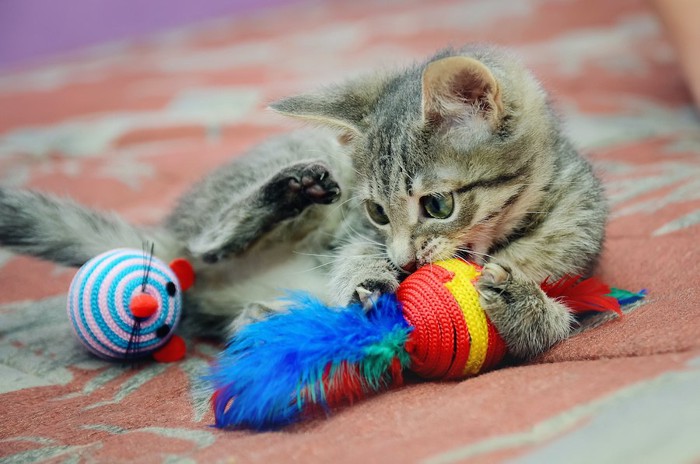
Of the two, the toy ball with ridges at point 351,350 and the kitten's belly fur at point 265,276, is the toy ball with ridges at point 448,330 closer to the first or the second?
the toy ball with ridges at point 351,350

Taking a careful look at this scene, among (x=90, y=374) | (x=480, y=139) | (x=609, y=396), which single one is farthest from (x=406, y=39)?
(x=609, y=396)

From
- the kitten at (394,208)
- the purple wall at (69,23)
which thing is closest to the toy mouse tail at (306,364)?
the kitten at (394,208)

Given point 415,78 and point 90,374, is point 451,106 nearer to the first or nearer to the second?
point 415,78

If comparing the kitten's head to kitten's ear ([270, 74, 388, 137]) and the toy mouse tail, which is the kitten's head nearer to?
kitten's ear ([270, 74, 388, 137])

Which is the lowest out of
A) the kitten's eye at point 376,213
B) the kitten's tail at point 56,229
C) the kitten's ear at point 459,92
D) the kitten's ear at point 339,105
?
the kitten's tail at point 56,229

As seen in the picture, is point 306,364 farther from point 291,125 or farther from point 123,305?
point 291,125

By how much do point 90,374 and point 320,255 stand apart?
0.56m

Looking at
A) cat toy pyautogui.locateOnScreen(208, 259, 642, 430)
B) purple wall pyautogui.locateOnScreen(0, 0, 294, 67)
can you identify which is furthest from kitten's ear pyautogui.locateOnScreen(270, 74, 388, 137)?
purple wall pyautogui.locateOnScreen(0, 0, 294, 67)

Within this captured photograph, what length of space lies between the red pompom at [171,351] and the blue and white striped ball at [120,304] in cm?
3

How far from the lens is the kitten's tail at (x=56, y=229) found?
156 centimetres

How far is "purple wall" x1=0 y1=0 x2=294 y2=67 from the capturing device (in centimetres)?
552

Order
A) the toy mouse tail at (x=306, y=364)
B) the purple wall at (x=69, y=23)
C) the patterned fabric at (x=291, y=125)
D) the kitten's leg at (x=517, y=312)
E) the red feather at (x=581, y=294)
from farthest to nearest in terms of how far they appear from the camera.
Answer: the purple wall at (x=69, y=23) → the red feather at (x=581, y=294) → the kitten's leg at (x=517, y=312) → the toy mouse tail at (x=306, y=364) → the patterned fabric at (x=291, y=125)

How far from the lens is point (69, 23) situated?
18.4 feet

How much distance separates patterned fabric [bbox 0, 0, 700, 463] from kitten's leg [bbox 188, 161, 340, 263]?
9.7 inches
